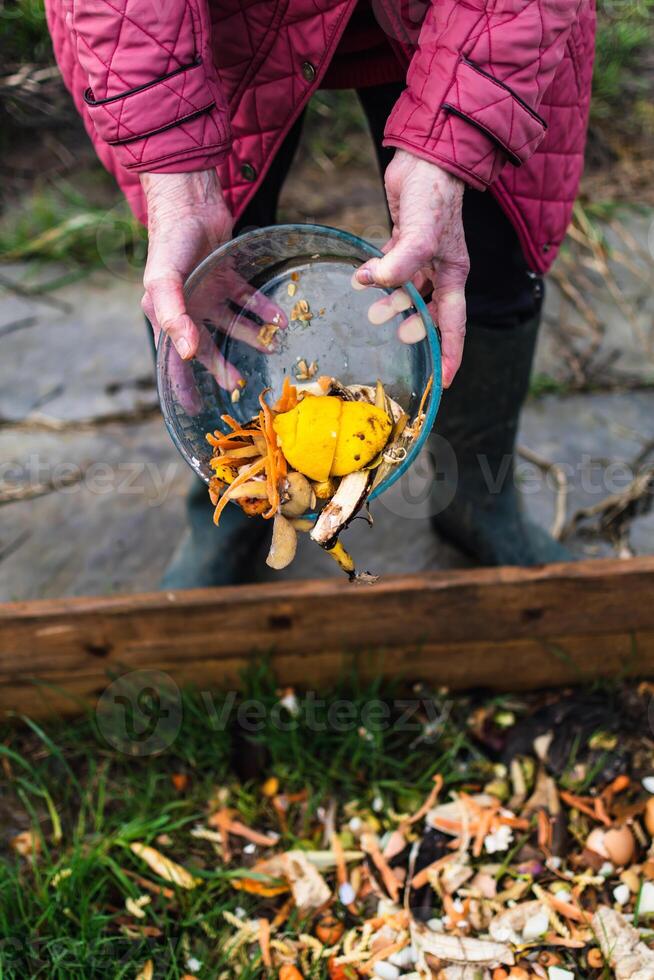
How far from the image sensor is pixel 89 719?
1.54 metres

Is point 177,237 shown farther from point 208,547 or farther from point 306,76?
point 208,547

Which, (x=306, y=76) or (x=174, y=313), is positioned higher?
(x=306, y=76)

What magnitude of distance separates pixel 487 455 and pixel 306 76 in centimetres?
81

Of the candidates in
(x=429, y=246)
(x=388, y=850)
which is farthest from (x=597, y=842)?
(x=429, y=246)

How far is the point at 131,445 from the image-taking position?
2.15 meters

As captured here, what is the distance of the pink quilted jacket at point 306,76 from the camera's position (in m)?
0.92

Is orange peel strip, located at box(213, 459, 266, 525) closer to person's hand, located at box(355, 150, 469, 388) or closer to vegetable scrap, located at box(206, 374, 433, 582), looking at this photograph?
vegetable scrap, located at box(206, 374, 433, 582)

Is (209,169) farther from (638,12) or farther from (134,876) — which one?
(638,12)

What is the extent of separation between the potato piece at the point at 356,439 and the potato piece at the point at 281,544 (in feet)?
0.29

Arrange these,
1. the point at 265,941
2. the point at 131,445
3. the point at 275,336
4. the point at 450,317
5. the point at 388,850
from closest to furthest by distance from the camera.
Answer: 1. the point at 450,317
2. the point at 275,336
3. the point at 265,941
4. the point at 388,850
5. the point at 131,445
